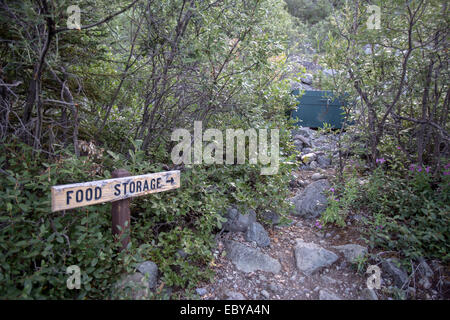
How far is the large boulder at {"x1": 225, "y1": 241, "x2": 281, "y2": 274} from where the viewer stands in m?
2.99

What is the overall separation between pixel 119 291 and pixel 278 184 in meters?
2.22

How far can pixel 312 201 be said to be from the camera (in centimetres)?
405

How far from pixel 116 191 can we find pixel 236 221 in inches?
58.0

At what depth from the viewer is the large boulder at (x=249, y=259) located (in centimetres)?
299

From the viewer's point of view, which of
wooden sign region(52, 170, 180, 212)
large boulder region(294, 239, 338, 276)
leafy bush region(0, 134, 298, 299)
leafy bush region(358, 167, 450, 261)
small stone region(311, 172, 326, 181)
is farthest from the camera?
small stone region(311, 172, 326, 181)

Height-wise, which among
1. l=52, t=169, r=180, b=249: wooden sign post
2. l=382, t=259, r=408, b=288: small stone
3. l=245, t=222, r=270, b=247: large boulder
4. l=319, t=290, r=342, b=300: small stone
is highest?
l=52, t=169, r=180, b=249: wooden sign post

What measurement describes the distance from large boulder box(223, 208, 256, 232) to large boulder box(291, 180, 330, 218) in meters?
0.79

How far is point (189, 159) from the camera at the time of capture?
11.2 ft

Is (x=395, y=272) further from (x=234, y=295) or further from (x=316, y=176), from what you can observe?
(x=316, y=176)

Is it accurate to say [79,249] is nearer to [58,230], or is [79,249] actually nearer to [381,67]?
[58,230]

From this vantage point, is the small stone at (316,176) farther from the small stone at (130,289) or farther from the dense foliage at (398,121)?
the small stone at (130,289)

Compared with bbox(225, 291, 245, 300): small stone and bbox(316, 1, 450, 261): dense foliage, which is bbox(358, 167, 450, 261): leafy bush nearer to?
A: bbox(316, 1, 450, 261): dense foliage

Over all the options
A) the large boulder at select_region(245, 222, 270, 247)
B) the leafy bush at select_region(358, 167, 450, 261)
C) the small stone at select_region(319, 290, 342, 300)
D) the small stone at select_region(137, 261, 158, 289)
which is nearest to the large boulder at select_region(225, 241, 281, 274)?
the large boulder at select_region(245, 222, 270, 247)

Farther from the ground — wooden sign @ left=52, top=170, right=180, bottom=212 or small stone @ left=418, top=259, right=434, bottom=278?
wooden sign @ left=52, top=170, right=180, bottom=212
